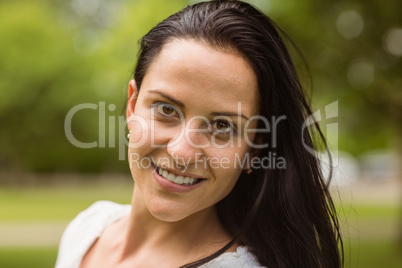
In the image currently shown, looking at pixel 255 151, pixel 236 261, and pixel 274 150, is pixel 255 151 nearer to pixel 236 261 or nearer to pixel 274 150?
pixel 274 150

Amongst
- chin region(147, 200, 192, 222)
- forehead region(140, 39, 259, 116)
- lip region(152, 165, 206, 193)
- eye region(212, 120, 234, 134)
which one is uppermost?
forehead region(140, 39, 259, 116)

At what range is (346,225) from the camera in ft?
16.1

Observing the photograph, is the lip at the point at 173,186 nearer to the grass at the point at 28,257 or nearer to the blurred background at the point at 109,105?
the blurred background at the point at 109,105

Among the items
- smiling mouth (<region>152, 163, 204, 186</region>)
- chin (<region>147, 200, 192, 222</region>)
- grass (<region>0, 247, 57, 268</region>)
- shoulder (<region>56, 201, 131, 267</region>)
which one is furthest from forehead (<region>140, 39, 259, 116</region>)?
grass (<region>0, 247, 57, 268</region>)

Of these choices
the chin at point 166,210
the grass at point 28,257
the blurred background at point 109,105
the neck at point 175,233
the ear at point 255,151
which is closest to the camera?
the chin at point 166,210

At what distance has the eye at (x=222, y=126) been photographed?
6.38 ft

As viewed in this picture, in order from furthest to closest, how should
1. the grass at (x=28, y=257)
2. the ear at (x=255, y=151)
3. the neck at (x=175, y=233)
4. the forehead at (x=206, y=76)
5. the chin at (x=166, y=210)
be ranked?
the grass at (x=28, y=257), the neck at (x=175, y=233), the ear at (x=255, y=151), the chin at (x=166, y=210), the forehead at (x=206, y=76)

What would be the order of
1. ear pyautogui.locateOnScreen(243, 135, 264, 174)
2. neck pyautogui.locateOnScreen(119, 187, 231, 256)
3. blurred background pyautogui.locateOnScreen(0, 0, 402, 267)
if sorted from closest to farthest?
ear pyautogui.locateOnScreen(243, 135, 264, 174) → neck pyautogui.locateOnScreen(119, 187, 231, 256) → blurred background pyautogui.locateOnScreen(0, 0, 402, 267)

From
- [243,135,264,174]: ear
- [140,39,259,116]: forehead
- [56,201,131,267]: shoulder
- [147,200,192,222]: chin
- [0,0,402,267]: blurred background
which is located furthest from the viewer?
[0,0,402,267]: blurred background

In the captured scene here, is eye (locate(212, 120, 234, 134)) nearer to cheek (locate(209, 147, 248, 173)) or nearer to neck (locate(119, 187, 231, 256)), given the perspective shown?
cheek (locate(209, 147, 248, 173))

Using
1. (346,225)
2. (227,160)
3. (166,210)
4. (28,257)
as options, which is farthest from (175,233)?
(28,257)

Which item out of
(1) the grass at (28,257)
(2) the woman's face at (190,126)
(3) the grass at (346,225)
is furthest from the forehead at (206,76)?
(1) the grass at (28,257)

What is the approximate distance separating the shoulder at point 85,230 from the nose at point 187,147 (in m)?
0.81

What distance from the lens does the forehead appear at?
6.18 feet
